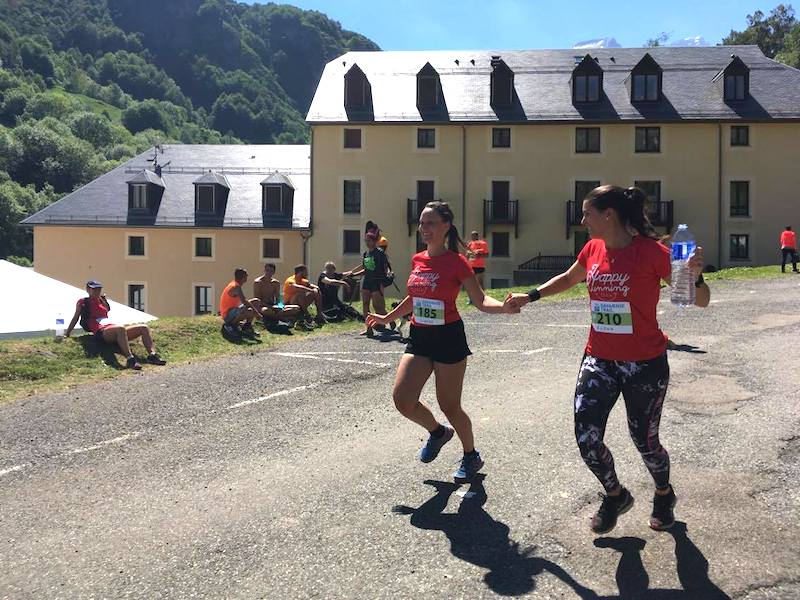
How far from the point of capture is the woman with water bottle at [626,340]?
14.3 feet

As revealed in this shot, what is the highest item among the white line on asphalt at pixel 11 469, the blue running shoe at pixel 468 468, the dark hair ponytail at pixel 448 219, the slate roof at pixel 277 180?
the slate roof at pixel 277 180

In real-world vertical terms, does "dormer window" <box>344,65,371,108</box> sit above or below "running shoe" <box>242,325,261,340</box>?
above

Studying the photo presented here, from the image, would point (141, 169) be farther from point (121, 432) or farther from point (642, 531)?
point (642, 531)

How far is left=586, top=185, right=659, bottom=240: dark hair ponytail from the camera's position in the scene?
4.44 metres

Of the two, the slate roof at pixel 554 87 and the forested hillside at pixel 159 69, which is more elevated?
the forested hillside at pixel 159 69

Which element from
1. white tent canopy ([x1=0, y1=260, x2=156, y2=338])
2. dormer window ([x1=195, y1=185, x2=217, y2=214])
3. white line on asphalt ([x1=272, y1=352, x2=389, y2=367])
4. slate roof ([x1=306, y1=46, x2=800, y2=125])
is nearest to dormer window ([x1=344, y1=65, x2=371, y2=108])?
slate roof ([x1=306, y1=46, x2=800, y2=125])

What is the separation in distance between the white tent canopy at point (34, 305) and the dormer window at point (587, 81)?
3517 centimetres

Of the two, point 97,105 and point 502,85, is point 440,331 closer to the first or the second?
point 502,85

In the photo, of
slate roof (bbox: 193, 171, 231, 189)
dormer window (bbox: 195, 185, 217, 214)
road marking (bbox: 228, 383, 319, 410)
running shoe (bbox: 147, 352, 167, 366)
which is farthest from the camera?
slate roof (bbox: 193, 171, 231, 189)

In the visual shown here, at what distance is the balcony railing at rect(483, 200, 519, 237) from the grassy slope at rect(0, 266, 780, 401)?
98.3 feet

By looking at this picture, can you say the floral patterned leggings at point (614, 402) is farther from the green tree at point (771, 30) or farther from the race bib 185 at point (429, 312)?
the green tree at point (771, 30)

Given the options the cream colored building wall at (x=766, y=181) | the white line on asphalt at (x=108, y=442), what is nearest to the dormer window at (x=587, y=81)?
the cream colored building wall at (x=766, y=181)

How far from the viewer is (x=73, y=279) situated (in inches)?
1841

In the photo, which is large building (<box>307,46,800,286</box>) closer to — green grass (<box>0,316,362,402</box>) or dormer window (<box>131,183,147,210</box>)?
dormer window (<box>131,183,147,210</box>)
